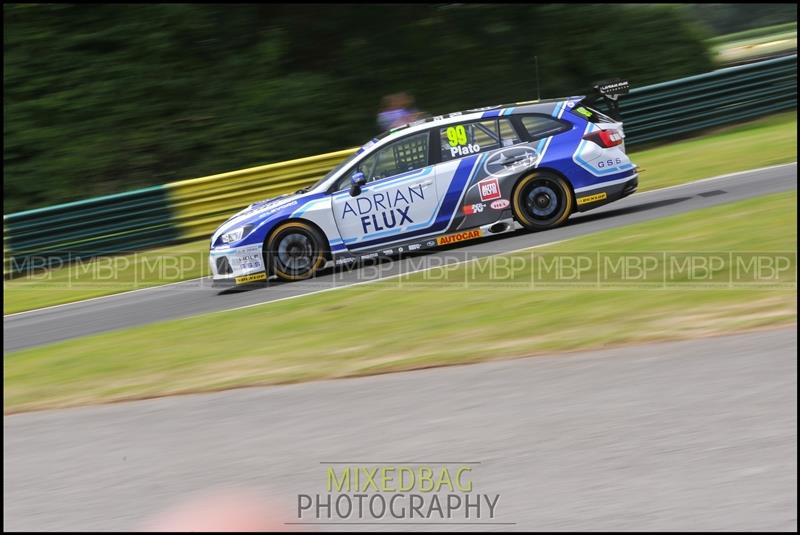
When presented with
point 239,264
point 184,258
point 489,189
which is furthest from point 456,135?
point 184,258

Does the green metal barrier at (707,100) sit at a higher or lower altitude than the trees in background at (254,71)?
lower

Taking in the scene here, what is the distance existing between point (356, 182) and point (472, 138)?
1409 mm

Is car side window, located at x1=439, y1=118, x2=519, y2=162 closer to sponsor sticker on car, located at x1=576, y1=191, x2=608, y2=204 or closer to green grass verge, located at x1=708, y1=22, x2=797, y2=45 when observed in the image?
sponsor sticker on car, located at x1=576, y1=191, x2=608, y2=204

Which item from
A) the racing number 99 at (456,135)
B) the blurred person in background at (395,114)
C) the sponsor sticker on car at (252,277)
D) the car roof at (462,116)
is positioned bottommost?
the sponsor sticker on car at (252,277)

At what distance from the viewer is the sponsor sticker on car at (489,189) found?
11.0 m

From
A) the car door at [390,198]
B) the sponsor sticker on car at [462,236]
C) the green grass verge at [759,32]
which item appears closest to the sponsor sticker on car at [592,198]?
the sponsor sticker on car at [462,236]

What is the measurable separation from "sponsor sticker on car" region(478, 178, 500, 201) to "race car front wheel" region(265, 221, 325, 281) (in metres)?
1.90

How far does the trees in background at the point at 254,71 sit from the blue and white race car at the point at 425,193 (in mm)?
9429

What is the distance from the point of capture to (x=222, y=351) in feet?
27.2

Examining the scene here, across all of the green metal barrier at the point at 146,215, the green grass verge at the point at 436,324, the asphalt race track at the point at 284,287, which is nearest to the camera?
the green grass verge at the point at 436,324

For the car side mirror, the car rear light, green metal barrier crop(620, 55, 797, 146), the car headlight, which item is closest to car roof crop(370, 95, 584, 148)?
the car side mirror

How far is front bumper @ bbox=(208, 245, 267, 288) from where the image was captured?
36.3 ft

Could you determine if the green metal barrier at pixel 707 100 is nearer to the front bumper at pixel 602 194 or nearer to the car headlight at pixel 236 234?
the front bumper at pixel 602 194

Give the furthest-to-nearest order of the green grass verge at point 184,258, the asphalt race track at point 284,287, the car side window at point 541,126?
the green grass verge at point 184,258, the car side window at point 541,126, the asphalt race track at point 284,287
